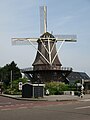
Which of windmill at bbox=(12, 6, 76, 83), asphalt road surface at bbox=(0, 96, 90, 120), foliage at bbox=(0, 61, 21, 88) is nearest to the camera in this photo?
asphalt road surface at bbox=(0, 96, 90, 120)

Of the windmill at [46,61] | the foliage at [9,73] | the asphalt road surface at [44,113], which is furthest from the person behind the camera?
the foliage at [9,73]

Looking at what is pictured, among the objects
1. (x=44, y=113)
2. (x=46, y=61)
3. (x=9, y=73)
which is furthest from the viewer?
(x=9, y=73)

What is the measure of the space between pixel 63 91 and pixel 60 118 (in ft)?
152

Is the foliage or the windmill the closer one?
the windmill

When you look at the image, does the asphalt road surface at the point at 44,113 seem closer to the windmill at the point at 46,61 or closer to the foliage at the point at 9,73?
the windmill at the point at 46,61

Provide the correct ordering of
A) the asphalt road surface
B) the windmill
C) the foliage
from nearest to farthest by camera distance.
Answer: the asphalt road surface, the windmill, the foliage

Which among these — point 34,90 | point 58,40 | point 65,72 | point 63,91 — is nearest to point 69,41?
point 58,40

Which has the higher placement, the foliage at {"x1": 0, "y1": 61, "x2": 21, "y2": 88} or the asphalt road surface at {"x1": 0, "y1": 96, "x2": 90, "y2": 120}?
the foliage at {"x1": 0, "y1": 61, "x2": 21, "y2": 88}

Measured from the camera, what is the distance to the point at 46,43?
78.1 metres

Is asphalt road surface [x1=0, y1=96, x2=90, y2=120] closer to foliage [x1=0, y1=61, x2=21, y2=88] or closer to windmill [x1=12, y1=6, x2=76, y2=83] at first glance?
windmill [x1=12, y1=6, x2=76, y2=83]

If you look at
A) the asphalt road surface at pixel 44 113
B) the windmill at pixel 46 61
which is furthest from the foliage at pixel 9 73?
the asphalt road surface at pixel 44 113

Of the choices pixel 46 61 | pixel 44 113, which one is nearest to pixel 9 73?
pixel 46 61

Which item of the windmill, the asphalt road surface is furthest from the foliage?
the asphalt road surface

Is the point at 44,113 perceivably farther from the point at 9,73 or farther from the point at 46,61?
the point at 9,73
